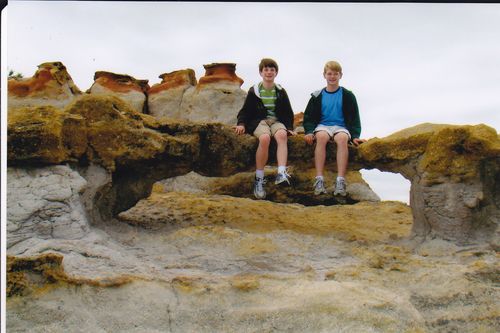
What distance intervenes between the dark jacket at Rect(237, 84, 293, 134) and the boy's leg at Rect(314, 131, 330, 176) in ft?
1.20

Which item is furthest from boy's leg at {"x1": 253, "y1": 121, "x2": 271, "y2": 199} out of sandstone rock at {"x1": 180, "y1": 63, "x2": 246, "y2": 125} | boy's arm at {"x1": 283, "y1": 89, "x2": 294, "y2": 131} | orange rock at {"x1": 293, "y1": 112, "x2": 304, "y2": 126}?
orange rock at {"x1": 293, "y1": 112, "x2": 304, "y2": 126}

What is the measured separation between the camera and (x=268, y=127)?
558 cm

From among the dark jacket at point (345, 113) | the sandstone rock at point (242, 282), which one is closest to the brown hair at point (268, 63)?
the dark jacket at point (345, 113)

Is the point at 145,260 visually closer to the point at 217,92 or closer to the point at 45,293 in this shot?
the point at 45,293

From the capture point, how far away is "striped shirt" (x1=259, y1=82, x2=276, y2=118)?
5.66 m

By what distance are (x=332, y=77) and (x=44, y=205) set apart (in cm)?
281

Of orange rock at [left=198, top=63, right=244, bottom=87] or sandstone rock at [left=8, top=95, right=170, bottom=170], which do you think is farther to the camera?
orange rock at [left=198, top=63, right=244, bottom=87]

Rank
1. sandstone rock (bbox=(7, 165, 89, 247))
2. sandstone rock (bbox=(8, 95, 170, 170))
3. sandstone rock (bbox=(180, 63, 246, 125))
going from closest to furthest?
1. sandstone rock (bbox=(7, 165, 89, 247))
2. sandstone rock (bbox=(8, 95, 170, 170))
3. sandstone rock (bbox=(180, 63, 246, 125))

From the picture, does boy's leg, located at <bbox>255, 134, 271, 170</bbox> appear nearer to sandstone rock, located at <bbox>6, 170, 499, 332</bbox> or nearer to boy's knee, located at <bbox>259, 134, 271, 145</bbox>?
boy's knee, located at <bbox>259, 134, 271, 145</bbox>

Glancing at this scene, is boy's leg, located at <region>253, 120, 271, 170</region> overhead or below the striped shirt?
below

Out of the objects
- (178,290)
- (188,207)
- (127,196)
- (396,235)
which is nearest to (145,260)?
(178,290)

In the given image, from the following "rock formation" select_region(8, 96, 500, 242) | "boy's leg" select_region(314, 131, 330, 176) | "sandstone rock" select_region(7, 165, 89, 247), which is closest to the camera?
"sandstone rock" select_region(7, 165, 89, 247)

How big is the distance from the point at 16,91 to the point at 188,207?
15.5 ft

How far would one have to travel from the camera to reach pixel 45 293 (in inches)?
155
